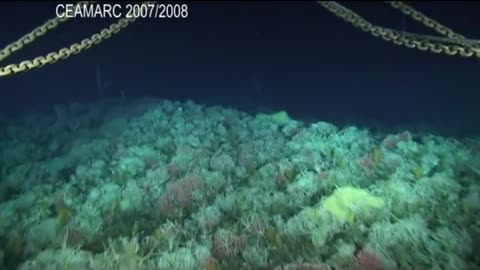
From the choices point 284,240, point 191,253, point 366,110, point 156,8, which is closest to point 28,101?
point 156,8

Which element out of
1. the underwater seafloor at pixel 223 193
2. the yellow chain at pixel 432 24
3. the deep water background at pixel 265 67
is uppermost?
the yellow chain at pixel 432 24

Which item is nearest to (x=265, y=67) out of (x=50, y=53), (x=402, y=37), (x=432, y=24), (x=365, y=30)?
(x=365, y=30)

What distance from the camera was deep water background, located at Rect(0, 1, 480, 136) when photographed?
199 cm

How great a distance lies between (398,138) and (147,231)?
100 cm

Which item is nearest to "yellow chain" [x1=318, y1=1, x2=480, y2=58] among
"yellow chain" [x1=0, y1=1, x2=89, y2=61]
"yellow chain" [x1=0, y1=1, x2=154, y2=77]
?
"yellow chain" [x1=0, y1=1, x2=154, y2=77]

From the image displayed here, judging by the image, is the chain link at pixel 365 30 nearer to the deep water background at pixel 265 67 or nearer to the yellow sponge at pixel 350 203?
the deep water background at pixel 265 67

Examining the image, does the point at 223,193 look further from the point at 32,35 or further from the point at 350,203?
the point at 32,35

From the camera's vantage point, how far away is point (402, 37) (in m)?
2.06

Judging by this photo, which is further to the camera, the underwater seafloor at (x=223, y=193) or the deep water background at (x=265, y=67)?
the deep water background at (x=265, y=67)

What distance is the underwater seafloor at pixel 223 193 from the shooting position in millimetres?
1558

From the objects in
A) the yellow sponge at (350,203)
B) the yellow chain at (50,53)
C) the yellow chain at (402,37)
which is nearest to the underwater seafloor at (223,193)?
the yellow sponge at (350,203)

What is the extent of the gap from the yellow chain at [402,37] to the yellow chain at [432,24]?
1.3 inches

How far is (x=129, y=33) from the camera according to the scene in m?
2.09

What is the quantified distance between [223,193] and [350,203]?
431 mm
